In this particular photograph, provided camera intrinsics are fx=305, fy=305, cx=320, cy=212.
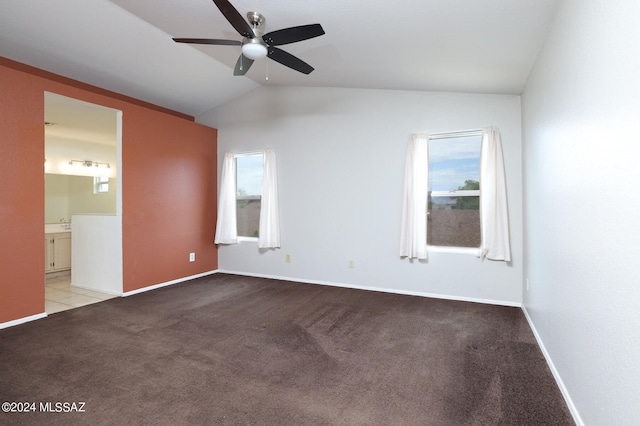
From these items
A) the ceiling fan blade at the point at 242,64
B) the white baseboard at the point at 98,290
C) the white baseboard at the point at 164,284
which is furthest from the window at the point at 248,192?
the ceiling fan blade at the point at 242,64

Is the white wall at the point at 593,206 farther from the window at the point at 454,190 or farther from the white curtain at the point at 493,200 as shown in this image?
the window at the point at 454,190

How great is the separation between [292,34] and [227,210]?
3.50 metres

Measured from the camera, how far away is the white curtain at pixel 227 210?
17.1 ft

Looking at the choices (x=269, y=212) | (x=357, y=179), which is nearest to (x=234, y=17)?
(x=357, y=179)

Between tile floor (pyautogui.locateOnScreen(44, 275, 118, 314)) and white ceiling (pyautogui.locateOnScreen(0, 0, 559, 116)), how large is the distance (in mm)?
→ 2870

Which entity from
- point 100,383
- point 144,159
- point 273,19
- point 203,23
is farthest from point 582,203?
point 144,159

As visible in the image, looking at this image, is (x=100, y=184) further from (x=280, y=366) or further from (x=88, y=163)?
(x=280, y=366)

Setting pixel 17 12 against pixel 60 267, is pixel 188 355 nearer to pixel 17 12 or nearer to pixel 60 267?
pixel 17 12

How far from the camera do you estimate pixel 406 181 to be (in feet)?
13.1

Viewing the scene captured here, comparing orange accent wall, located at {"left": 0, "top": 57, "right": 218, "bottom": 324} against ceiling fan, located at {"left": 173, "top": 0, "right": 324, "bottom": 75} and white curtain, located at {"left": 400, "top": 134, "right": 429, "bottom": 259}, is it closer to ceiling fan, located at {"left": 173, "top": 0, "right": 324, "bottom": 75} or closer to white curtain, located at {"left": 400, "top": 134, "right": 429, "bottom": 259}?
ceiling fan, located at {"left": 173, "top": 0, "right": 324, "bottom": 75}

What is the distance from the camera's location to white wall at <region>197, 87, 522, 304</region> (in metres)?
3.72

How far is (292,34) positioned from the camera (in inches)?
89.7

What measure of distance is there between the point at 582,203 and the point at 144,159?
4.71 metres

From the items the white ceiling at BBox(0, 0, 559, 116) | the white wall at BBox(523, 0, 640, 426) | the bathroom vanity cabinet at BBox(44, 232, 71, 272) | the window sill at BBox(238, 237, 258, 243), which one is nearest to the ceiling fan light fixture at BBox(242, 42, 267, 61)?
the white ceiling at BBox(0, 0, 559, 116)
